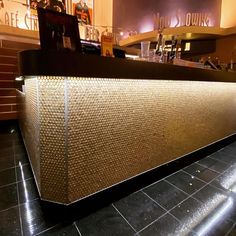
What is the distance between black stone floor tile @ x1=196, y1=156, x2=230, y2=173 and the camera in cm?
189

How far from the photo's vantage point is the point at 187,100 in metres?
1.78

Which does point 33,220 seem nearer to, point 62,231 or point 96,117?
point 62,231

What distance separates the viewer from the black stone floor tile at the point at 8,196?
1264 millimetres

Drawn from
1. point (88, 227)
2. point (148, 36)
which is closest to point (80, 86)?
point (88, 227)

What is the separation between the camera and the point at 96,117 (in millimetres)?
1128

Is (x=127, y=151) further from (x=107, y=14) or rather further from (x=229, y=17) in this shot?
(x=107, y=14)

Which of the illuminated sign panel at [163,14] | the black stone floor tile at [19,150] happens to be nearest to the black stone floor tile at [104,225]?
the black stone floor tile at [19,150]

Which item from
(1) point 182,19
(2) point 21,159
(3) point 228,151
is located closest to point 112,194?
(2) point 21,159

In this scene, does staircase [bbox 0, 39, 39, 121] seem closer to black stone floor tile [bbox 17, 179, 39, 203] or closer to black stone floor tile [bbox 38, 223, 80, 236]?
black stone floor tile [bbox 17, 179, 39, 203]

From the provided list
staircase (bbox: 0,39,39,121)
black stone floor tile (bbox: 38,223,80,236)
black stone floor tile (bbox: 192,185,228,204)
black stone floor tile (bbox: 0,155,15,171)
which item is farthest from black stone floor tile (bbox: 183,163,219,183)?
staircase (bbox: 0,39,39,121)

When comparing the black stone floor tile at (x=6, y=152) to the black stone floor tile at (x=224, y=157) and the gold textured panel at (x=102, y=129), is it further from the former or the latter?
the black stone floor tile at (x=224, y=157)

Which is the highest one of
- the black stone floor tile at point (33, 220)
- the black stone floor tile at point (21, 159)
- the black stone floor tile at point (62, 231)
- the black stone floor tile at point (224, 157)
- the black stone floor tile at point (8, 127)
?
the black stone floor tile at point (8, 127)

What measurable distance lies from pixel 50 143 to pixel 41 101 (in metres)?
0.25

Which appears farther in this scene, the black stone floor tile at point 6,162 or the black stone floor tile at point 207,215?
the black stone floor tile at point 6,162
